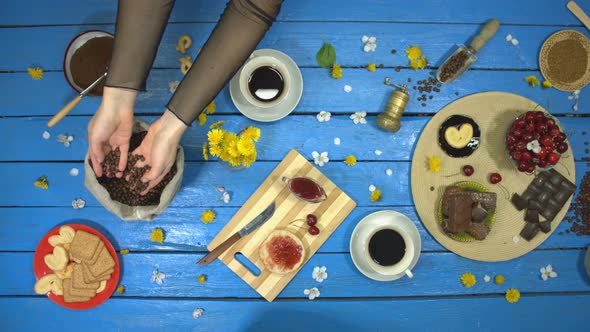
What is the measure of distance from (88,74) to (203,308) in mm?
909

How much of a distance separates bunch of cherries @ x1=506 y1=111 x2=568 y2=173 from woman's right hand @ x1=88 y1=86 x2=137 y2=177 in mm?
1215

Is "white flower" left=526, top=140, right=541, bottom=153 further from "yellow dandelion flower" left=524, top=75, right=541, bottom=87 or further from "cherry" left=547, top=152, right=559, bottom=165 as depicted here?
"yellow dandelion flower" left=524, top=75, right=541, bottom=87

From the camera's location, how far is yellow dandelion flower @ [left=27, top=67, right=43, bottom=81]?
1.46 metres

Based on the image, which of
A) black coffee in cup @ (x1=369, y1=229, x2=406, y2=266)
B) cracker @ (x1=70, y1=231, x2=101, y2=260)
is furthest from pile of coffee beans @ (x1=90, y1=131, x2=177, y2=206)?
black coffee in cup @ (x1=369, y1=229, x2=406, y2=266)

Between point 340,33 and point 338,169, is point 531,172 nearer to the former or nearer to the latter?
point 338,169

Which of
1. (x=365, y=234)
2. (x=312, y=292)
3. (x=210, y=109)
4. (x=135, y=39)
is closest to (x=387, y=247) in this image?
(x=365, y=234)

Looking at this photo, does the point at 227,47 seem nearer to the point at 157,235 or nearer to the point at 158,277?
the point at 157,235

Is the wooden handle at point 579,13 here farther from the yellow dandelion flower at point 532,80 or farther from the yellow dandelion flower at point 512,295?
the yellow dandelion flower at point 512,295

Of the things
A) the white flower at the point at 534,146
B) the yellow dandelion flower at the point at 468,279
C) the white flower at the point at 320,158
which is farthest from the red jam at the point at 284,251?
the white flower at the point at 534,146

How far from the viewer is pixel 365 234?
144 cm

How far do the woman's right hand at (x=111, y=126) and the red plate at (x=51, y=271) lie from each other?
31 centimetres

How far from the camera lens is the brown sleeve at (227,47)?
3.31ft

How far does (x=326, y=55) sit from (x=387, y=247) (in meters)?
0.72

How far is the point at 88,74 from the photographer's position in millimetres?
1375
